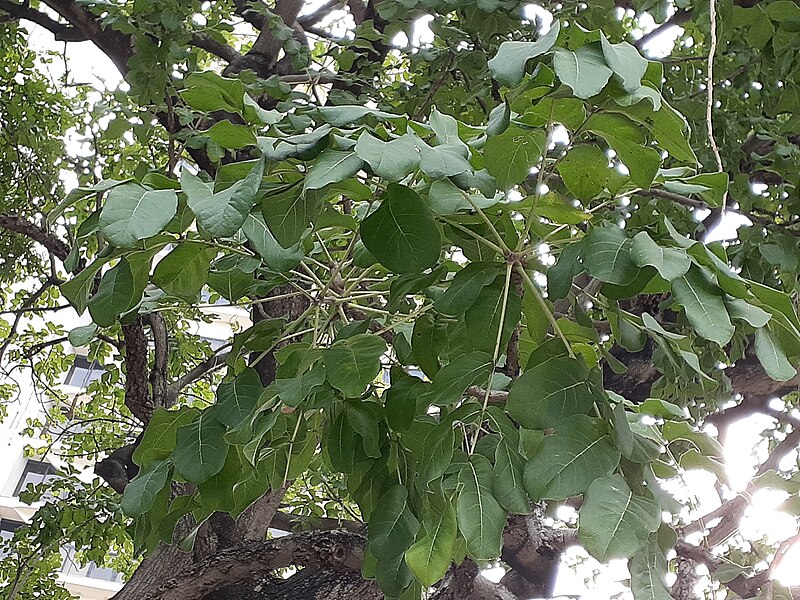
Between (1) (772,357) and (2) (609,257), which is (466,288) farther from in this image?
(1) (772,357)

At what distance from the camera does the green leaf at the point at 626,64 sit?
1.90 feet

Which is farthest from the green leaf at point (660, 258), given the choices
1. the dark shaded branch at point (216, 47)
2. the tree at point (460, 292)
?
the dark shaded branch at point (216, 47)

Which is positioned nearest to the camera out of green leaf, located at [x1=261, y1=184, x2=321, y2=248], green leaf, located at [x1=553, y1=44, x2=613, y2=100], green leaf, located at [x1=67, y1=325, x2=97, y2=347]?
green leaf, located at [x1=553, y1=44, x2=613, y2=100]

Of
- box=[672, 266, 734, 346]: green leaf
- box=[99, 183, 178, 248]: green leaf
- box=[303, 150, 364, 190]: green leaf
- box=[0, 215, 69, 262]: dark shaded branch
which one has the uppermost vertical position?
box=[0, 215, 69, 262]: dark shaded branch

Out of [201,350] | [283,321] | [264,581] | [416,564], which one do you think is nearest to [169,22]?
[283,321]

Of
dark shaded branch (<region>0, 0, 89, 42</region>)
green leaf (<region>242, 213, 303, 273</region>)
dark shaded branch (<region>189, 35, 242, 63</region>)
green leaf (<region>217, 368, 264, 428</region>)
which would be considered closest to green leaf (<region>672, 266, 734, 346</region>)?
green leaf (<region>242, 213, 303, 273</region>)

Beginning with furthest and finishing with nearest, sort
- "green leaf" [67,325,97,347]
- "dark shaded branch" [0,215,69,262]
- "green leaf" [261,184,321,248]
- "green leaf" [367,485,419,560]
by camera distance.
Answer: "dark shaded branch" [0,215,69,262], "green leaf" [67,325,97,347], "green leaf" [367,485,419,560], "green leaf" [261,184,321,248]

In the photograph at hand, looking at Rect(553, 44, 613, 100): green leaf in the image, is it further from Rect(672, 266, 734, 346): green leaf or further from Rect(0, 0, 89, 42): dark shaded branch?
Rect(0, 0, 89, 42): dark shaded branch

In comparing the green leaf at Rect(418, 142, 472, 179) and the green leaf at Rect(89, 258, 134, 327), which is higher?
the green leaf at Rect(89, 258, 134, 327)

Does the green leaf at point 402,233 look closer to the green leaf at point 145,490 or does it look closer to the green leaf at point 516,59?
the green leaf at point 516,59

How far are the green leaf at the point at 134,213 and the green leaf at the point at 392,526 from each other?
0.38 m

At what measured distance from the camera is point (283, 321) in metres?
1.05

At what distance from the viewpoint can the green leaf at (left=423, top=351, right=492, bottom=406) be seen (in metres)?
0.72

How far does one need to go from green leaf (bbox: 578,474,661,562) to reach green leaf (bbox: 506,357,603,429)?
0.07 meters
